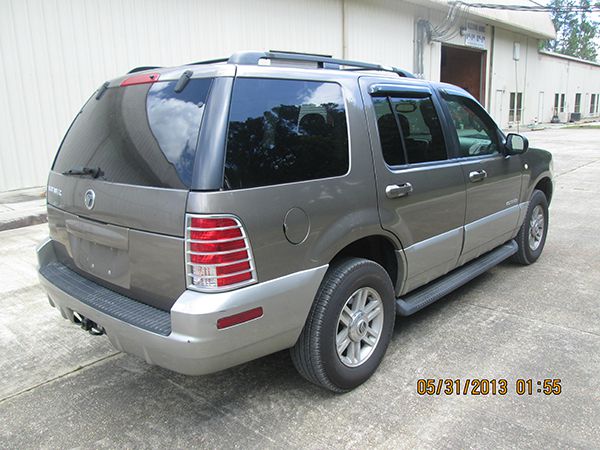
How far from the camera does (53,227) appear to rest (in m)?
3.31

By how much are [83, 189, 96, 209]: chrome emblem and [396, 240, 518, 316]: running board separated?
206 centimetres

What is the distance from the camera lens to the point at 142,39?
11000mm

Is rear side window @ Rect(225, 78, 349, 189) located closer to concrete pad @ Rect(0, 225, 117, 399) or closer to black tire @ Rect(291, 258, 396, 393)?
black tire @ Rect(291, 258, 396, 393)

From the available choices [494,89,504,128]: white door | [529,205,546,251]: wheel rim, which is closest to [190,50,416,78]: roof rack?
[529,205,546,251]: wheel rim

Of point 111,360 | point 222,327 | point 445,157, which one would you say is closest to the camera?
point 222,327

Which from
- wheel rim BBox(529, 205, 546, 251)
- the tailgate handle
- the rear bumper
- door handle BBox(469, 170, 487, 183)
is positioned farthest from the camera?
wheel rim BBox(529, 205, 546, 251)

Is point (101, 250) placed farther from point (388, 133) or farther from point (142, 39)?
point (142, 39)

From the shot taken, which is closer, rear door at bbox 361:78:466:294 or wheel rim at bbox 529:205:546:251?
rear door at bbox 361:78:466:294

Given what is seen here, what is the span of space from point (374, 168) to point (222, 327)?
4.54ft

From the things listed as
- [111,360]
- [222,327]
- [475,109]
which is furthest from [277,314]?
[475,109]

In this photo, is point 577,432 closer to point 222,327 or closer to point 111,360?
point 222,327

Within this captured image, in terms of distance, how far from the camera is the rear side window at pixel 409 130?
10.7 ft
